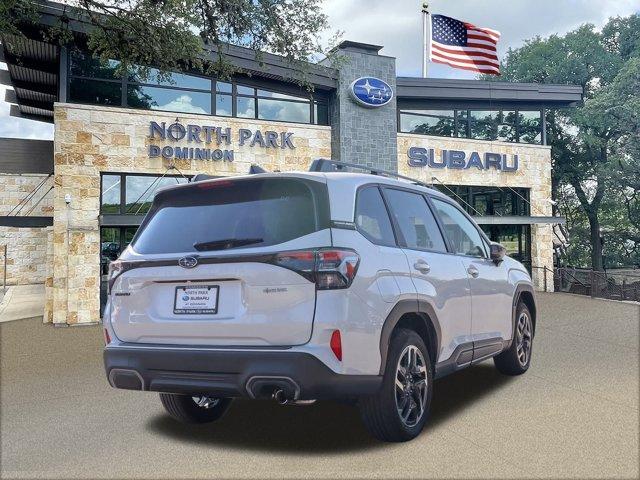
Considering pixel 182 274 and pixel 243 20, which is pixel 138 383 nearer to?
pixel 182 274

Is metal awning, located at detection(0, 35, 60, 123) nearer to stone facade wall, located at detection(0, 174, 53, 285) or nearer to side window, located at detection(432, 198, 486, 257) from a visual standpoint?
stone facade wall, located at detection(0, 174, 53, 285)

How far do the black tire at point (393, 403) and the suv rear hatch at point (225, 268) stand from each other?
764 mm

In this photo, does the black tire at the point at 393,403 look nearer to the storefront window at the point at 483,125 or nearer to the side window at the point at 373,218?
the side window at the point at 373,218

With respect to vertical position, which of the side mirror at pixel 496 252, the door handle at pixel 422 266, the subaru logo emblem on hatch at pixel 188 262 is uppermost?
the side mirror at pixel 496 252

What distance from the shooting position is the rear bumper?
11.6ft

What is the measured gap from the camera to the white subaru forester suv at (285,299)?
3.61 metres

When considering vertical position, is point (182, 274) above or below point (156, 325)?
above

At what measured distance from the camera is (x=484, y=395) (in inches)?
226

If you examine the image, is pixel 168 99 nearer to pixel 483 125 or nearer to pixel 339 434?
pixel 483 125

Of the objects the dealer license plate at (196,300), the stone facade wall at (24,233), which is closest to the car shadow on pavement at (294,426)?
the dealer license plate at (196,300)

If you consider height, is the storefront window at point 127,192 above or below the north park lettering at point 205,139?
below

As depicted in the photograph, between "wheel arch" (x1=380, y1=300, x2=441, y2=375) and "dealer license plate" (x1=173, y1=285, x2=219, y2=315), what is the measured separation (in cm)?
113

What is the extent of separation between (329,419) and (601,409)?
2418mm

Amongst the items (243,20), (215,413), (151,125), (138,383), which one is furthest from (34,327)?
(138,383)
